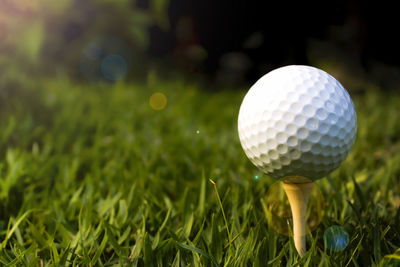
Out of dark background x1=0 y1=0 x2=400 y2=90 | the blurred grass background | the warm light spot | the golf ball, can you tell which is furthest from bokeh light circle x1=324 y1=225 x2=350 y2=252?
dark background x1=0 y1=0 x2=400 y2=90

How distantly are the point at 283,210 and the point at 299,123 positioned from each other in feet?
1.85

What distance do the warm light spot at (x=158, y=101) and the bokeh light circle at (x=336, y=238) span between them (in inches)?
101

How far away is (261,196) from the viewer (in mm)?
1810

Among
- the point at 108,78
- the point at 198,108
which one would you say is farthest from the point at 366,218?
the point at 108,78

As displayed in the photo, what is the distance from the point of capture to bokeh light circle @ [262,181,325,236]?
152 cm

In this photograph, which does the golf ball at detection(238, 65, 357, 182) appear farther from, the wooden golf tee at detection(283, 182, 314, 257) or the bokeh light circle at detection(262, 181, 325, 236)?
the bokeh light circle at detection(262, 181, 325, 236)

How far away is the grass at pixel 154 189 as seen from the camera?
4.39 feet

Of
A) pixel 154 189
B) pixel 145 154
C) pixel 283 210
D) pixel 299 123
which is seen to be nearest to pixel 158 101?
pixel 145 154

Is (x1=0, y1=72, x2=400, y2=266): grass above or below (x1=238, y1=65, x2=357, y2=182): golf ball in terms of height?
below

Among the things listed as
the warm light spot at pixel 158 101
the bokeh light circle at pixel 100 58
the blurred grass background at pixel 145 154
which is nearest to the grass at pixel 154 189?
the blurred grass background at pixel 145 154

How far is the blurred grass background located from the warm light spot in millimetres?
22

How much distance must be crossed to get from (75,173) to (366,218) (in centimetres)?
162

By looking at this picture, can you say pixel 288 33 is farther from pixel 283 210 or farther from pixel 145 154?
pixel 283 210

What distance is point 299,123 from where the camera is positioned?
4.13 ft
